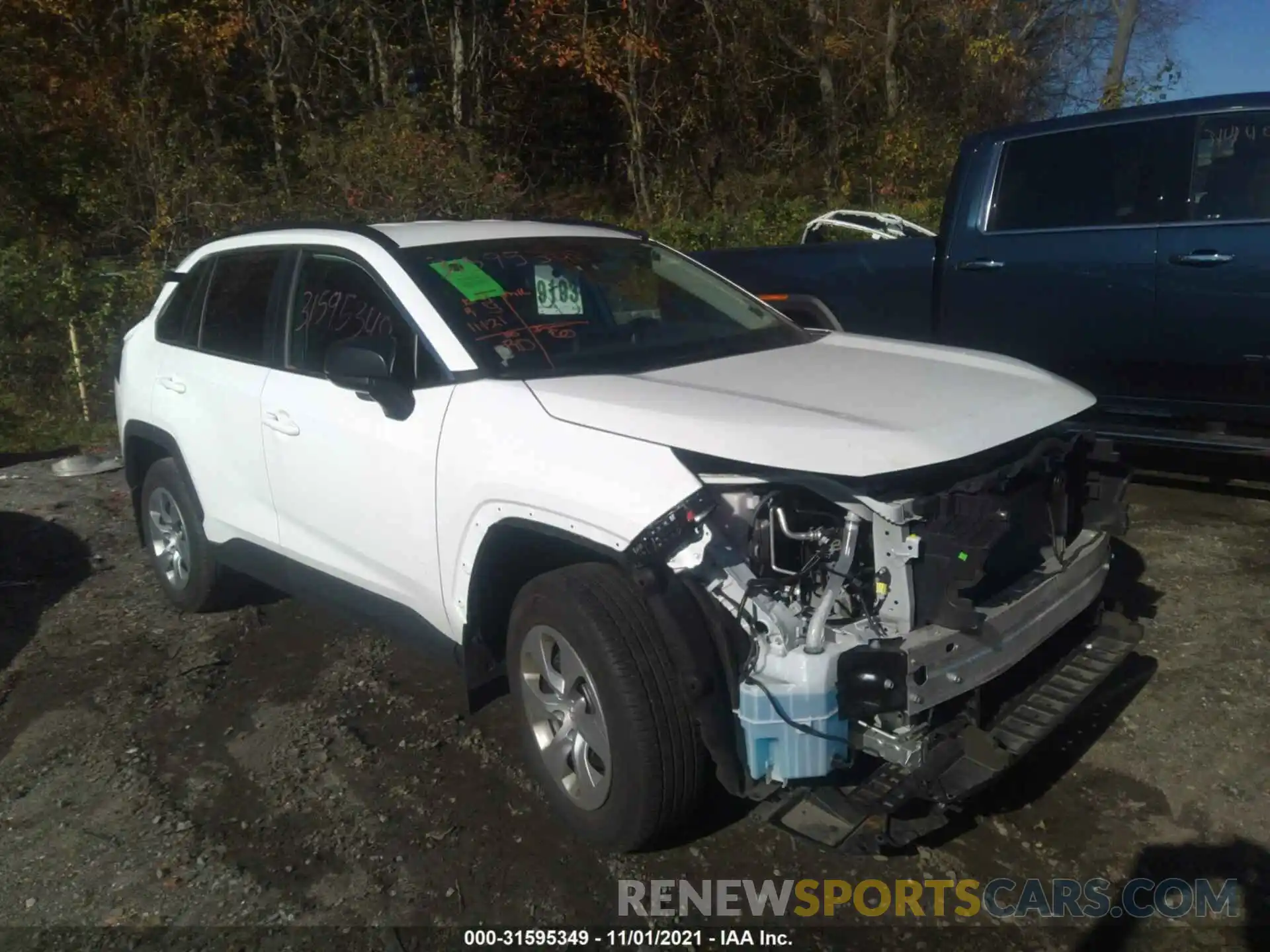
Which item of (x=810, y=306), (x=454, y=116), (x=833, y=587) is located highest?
(x=454, y=116)

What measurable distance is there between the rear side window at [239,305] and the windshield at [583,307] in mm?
913

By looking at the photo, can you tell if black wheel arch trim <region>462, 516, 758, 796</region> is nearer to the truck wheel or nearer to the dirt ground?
the truck wheel

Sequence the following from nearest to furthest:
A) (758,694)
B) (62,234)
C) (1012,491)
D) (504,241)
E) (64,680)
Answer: (758,694)
(1012,491)
(504,241)
(64,680)
(62,234)

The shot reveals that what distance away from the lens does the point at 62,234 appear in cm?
1412

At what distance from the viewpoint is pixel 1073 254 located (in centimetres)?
571

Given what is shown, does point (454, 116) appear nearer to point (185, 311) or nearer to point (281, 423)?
point (185, 311)

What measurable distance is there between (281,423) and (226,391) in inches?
21.4

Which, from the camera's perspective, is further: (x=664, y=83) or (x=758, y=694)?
(x=664, y=83)

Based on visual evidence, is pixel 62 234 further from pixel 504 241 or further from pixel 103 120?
pixel 504 241

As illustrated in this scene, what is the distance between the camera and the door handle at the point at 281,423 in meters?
4.13

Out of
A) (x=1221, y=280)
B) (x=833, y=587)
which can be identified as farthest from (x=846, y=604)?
(x=1221, y=280)

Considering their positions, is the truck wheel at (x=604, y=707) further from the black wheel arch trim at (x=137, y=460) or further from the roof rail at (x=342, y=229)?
the black wheel arch trim at (x=137, y=460)

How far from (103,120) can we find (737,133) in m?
10.5

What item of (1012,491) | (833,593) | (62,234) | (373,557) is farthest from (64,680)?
(62,234)
